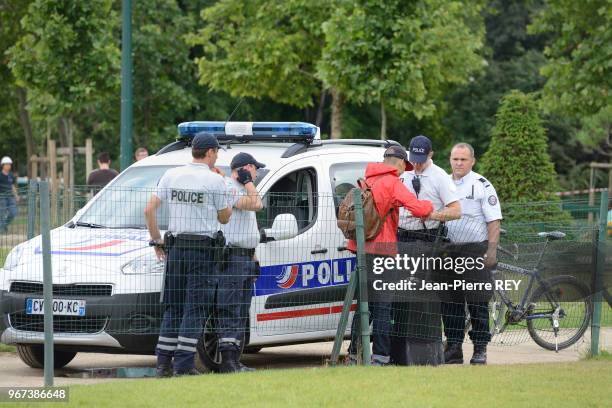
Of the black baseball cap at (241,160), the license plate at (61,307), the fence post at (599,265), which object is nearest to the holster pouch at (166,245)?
the license plate at (61,307)

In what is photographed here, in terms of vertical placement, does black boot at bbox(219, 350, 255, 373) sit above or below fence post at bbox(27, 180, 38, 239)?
below

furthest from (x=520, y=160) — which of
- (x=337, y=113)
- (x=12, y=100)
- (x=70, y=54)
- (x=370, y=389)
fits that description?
(x=12, y=100)

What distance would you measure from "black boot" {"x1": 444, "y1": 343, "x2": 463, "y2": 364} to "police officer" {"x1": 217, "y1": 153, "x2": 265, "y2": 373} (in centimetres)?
189

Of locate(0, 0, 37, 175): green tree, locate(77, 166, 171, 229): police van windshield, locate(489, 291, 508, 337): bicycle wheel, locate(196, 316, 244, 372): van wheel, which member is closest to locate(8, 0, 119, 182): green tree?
locate(0, 0, 37, 175): green tree

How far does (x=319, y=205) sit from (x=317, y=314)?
3.00ft

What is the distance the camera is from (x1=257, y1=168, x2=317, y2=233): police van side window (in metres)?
10.5

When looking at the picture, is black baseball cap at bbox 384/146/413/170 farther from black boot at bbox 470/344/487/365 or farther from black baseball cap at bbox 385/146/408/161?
black boot at bbox 470/344/487/365

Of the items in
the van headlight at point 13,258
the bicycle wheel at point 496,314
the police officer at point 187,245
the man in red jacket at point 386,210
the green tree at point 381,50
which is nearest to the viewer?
the police officer at point 187,245

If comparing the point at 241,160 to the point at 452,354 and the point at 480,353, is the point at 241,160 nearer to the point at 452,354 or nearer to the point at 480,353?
the point at 452,354

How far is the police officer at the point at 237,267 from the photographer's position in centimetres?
988

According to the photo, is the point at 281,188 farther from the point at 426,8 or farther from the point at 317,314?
the point at 426,8

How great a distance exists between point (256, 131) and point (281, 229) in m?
1.37

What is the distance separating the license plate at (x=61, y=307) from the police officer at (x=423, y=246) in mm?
2506

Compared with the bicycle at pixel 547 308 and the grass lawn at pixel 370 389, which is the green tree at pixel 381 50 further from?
the grass lawn at pixel 370 389
